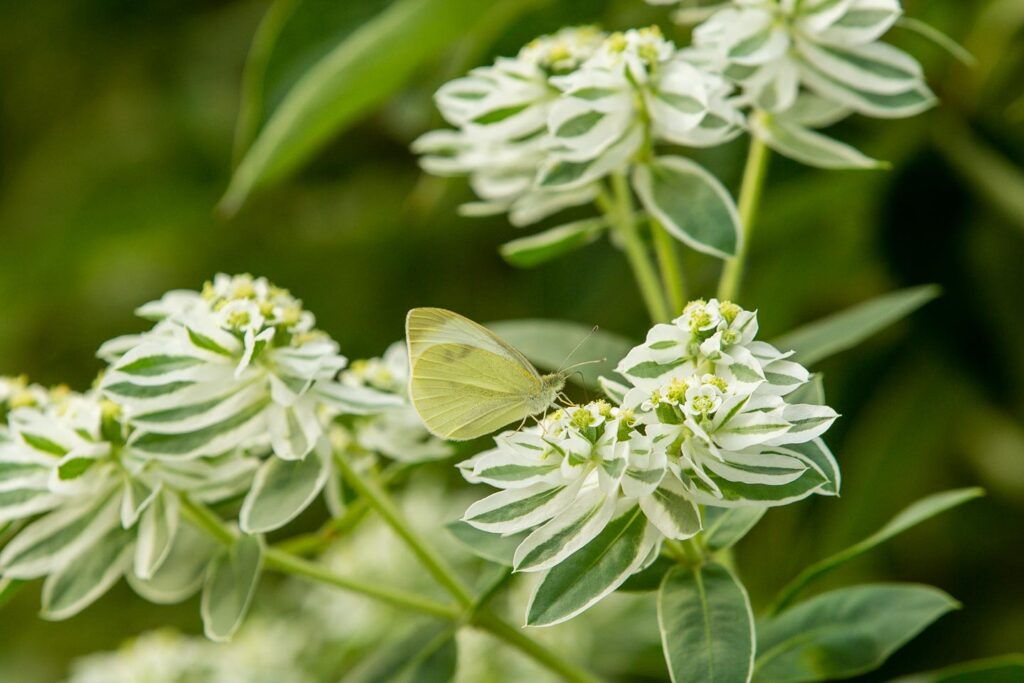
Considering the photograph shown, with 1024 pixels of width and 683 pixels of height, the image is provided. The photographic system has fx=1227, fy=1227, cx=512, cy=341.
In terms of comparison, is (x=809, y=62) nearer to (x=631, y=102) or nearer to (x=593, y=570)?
(x=631, y=102)

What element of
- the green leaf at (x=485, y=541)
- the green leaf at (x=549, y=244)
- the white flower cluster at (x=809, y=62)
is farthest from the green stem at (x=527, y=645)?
the white flower cluster at (x=809, y=62)

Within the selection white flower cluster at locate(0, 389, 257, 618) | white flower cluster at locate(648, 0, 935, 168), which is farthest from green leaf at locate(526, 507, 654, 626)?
white flower cluster at locate(648, 0, 935, 168)

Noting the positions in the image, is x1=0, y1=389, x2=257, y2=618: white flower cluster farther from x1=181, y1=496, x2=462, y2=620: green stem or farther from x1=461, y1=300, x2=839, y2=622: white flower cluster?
x1=461, y1=300, x2=839, y2=622: white flower cluster

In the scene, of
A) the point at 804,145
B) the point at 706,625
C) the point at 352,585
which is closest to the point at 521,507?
the point at 706,625

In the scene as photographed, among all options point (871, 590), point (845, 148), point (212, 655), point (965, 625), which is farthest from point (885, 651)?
point (965, 625)

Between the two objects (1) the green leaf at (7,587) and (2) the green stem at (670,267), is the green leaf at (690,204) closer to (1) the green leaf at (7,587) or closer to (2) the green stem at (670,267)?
(2) the green stem at (670,267)

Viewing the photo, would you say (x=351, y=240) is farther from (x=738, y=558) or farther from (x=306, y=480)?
(x=306, y=480)
